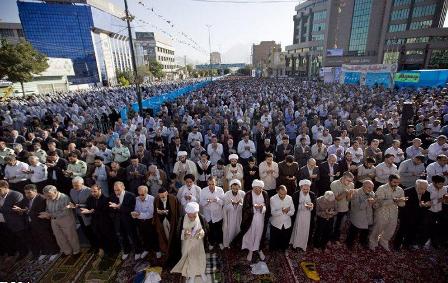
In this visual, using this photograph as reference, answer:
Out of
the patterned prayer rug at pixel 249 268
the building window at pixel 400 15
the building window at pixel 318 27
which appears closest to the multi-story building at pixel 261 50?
the building window at pixel 318 27

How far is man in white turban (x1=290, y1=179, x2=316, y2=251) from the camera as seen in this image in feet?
14.3

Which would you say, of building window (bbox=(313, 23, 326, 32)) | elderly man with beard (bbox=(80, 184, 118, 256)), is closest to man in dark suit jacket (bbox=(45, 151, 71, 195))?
elderly man with beard (bbox=(80, 184, 118, 256))

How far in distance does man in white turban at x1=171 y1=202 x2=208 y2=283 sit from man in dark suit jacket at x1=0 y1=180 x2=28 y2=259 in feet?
9.40

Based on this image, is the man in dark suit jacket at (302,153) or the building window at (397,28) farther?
the building window at (397,28)

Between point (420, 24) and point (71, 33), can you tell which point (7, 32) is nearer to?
point (71, 33)

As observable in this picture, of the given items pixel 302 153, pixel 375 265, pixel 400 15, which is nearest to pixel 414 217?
pixel 375 265

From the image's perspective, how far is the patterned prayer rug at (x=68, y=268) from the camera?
13.8 feet

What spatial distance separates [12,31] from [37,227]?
72.1 metres

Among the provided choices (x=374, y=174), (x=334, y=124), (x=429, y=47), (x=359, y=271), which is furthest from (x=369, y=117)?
(x=429, y=47)

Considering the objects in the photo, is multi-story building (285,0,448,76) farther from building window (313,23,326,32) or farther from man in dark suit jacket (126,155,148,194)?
man in dark suit jacket (126,155,148,194)

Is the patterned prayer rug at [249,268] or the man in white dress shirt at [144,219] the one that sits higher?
the man in white dress shirt at [144,219]

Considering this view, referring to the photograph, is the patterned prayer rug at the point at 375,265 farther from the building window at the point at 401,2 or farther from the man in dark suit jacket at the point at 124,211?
the building window at the point at 401,2

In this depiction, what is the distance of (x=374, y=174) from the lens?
5383 millimetres

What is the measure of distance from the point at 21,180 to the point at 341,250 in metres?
6.75
